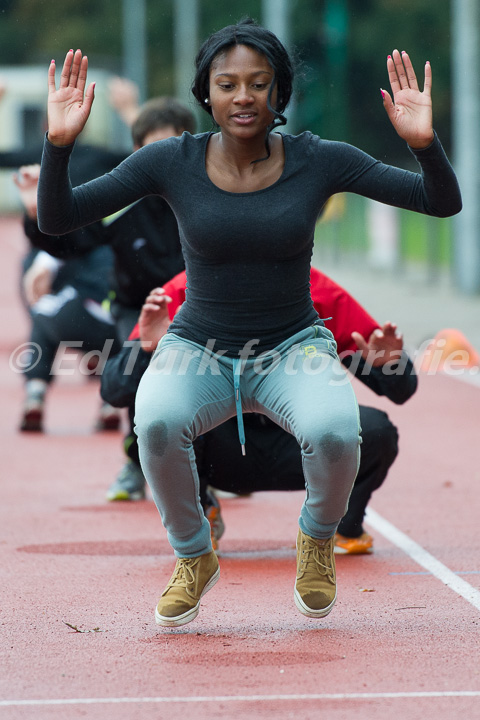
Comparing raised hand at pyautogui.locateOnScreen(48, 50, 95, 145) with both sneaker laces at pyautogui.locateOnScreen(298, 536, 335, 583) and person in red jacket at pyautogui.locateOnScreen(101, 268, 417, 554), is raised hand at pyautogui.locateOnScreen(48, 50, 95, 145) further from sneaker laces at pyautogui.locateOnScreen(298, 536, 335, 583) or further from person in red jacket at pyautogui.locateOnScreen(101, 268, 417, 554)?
sneaker laces at pyautogui.locateOnScreen(298, 536, 335, 583)

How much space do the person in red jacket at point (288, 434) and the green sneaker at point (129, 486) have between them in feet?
5.32

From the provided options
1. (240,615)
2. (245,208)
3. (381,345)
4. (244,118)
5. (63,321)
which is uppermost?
(244,118)

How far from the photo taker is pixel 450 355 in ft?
45.5

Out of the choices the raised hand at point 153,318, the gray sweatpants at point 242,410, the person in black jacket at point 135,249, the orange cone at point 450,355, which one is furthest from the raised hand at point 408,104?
the orange cone at point 450,355

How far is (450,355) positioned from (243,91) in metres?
9.62

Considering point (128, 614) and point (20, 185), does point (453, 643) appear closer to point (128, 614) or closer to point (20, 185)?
point (128, 614)

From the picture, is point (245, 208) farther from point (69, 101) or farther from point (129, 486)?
point (129, 486)

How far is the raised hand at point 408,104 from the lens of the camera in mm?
4449

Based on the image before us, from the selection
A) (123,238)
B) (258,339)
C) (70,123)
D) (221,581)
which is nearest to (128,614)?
(221,581)

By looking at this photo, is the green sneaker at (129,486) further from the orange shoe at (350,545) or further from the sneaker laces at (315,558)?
the sneaker laces at (315,558)

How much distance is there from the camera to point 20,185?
7191mm

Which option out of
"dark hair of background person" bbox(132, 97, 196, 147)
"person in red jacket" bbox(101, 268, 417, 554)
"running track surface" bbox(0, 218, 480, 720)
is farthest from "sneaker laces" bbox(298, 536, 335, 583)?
"dark hair of background person" bbox(132, 97, 196, 147)

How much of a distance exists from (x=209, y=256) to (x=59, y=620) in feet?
4.81

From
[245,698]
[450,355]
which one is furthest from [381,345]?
[450,355]
